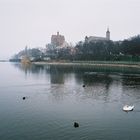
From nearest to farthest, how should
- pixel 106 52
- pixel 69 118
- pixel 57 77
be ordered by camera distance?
pixel 69 118 → pixel 57 77 → pixel 106 52

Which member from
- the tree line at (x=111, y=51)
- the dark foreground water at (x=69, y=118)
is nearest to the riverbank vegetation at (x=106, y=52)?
the tree line at (x=111, y=51)

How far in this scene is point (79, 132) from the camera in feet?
63.9

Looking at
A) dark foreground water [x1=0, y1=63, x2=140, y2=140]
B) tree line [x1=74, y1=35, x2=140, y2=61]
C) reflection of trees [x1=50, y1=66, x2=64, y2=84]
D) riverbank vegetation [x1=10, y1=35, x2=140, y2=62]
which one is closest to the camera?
dark foreground water [x1=0, y1=63, x2=140, y2=140]

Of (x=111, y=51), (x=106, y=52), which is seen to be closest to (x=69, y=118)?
(x=111, y=51)

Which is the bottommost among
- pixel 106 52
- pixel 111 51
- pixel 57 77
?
pixel 57 77

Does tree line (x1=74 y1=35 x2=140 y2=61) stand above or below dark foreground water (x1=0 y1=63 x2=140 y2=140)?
above

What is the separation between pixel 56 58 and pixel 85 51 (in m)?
28.1

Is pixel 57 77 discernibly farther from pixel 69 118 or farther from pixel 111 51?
pixel 111 51

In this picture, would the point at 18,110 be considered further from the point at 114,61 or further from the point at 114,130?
the point at 114,61

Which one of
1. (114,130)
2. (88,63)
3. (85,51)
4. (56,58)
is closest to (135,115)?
(114,130)

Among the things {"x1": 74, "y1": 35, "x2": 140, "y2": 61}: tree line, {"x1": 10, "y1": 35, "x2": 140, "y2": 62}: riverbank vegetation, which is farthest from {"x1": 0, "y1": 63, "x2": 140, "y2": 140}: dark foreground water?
{"x1": 10, "y1": 35, "x2": 140, "y2": 62}: riverbank vegetation

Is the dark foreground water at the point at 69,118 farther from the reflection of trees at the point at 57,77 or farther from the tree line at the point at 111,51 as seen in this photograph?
the tree line at the point at 111,51

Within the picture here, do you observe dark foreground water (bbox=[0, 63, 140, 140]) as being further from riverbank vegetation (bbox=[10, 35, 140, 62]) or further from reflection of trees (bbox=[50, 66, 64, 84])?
riverbank vegetation (bbox=[10, 35, 140, 62])

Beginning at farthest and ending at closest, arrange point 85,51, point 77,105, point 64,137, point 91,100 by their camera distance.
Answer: point 85,51 < point 91,100 < point 77,105 < point 64,137
